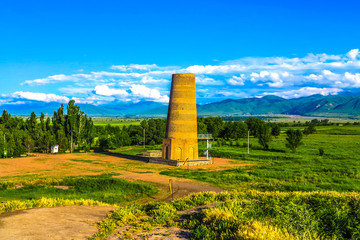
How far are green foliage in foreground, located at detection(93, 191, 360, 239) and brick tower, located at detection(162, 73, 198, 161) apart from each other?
26376 millimetres

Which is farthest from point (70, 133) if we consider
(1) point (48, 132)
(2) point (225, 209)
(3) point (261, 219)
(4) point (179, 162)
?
(3) point (261, 219)

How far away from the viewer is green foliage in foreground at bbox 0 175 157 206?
848 inches

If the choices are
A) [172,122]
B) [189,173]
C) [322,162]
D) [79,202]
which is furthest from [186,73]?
[79,202]

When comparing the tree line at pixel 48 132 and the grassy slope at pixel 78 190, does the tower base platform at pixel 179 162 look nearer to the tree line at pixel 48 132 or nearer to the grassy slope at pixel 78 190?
the grassy slope at pixel 78 190

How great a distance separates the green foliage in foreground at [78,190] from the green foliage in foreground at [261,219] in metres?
8.24

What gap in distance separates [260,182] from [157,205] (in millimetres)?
15959

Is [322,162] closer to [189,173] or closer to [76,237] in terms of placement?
[189,173]

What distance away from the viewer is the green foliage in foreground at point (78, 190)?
21547 mm

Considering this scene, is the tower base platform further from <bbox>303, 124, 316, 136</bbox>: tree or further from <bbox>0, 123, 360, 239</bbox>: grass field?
<bbox>303, 124, 316, 136</bbox>: tree

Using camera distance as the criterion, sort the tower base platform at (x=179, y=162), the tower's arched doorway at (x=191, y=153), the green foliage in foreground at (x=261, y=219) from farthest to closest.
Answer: the tower's arched doorway at (x=191, y=153) < the tower base platform at (x=179, y=162) < the green foliage in foreground at (x=261, y=219)

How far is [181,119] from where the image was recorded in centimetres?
4147

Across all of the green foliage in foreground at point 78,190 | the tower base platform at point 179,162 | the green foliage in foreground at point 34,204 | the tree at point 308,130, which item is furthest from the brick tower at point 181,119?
the tree at point 308,130

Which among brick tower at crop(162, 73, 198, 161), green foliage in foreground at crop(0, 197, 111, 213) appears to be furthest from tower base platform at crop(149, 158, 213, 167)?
green foliage in foreground at crop(0, 197, 111, 213)

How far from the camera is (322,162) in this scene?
42844 millimetres
